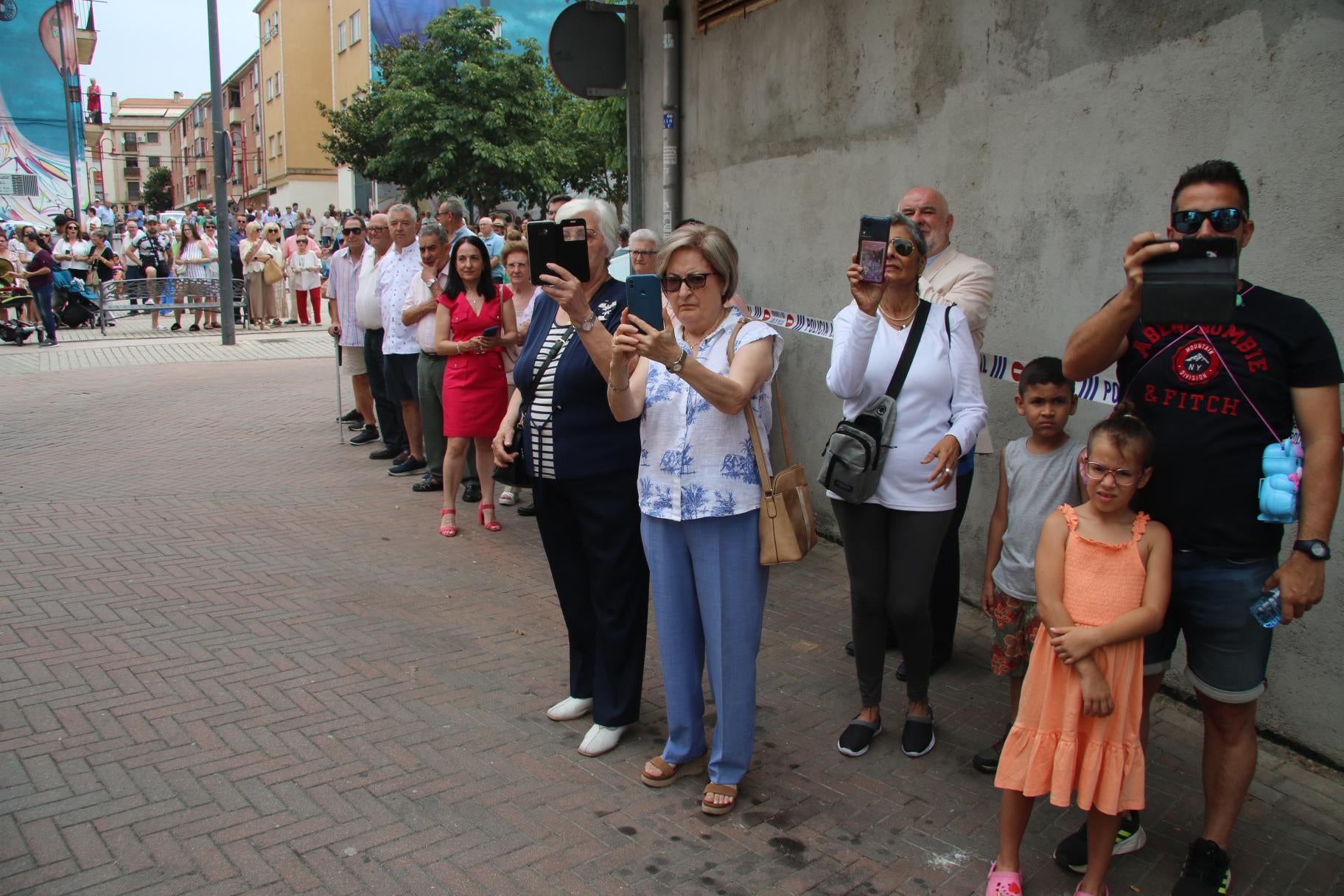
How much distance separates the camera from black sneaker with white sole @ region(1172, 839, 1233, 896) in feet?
9.79

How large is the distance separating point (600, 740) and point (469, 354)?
11.9ft

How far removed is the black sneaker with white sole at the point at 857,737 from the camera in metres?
3.92

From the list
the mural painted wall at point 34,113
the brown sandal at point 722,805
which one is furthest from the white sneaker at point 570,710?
the mural painted wall at point 34,113

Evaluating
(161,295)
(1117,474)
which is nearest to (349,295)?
(1117,474)

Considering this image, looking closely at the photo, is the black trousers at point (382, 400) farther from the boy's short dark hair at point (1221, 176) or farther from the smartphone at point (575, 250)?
the boy's short dark hair at point (1221, 176)

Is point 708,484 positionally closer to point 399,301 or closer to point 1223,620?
point 1223,620

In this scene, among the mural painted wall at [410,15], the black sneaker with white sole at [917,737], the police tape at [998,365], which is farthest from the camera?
the mural painted wall at [410,15]

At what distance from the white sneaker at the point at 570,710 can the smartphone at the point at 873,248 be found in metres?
2.09

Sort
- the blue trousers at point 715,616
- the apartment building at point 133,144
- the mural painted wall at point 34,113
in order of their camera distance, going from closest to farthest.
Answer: the blue trousers at point 715,616, the mural painted wall at point 34,113, the apartment building at point 133,144

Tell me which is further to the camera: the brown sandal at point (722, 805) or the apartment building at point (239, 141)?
the apartment building at point (239, 141)

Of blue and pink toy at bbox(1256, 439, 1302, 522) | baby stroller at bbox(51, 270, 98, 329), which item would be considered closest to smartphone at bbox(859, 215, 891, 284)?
blue and pink toy at bbox(1256, 439, 1302, 522)

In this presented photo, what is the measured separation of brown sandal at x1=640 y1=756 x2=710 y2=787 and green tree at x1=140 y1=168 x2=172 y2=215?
88741mm

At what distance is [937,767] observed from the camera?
384 cm

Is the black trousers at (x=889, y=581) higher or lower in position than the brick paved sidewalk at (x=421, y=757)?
higher
